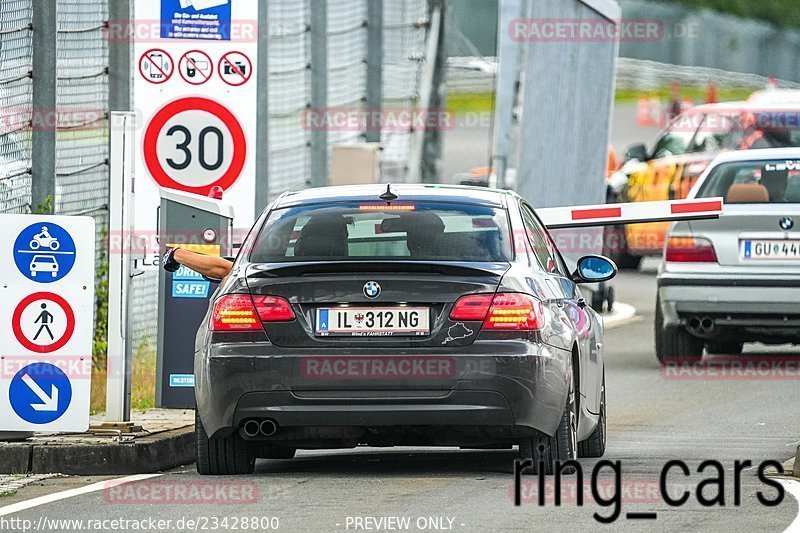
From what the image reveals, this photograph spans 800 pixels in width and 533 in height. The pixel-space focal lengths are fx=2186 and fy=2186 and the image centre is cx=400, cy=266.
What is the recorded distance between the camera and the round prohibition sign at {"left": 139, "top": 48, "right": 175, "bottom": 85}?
41.2 ft

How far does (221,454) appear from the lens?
1011cm

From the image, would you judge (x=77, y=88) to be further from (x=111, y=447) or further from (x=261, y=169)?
(x=111, y=447)

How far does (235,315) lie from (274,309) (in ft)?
0.63

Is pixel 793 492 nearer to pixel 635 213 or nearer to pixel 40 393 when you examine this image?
pixel 635 213

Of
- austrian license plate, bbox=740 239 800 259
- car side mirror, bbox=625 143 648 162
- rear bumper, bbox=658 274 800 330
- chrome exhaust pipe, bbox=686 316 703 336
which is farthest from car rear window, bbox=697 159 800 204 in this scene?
car side mirror, bbox=625 143 648 162

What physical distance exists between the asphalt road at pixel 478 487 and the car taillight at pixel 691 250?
8.38 ft

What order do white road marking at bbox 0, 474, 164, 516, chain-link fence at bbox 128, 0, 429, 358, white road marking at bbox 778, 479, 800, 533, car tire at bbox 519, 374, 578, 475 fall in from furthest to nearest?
chain-link fence at bbox 128, 0, 429, 358 → car tire at bbox 519, 374, 578, 475 → white road marking at bbox 0, 474, 164, 516 → white road marking at bbox 778, 479, 800, 533

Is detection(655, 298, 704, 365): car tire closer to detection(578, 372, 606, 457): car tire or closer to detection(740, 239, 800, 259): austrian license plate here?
detection(740, 239, 800, 259): austrian license plate

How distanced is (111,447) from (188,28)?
2.99 metres

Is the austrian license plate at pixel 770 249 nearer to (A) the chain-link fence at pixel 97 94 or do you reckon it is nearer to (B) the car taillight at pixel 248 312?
(A) the chain-link fence at pixel 97 94

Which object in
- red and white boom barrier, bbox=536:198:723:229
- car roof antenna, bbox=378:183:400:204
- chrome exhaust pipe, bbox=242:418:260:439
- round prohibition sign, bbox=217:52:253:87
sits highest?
round prohibition sign, bbox=217:52:253:87

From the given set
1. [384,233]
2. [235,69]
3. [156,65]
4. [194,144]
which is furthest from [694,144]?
[384,233]

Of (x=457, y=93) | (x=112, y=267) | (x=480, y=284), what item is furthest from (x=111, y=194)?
(x=457, y=93)

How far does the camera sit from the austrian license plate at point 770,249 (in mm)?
15984
